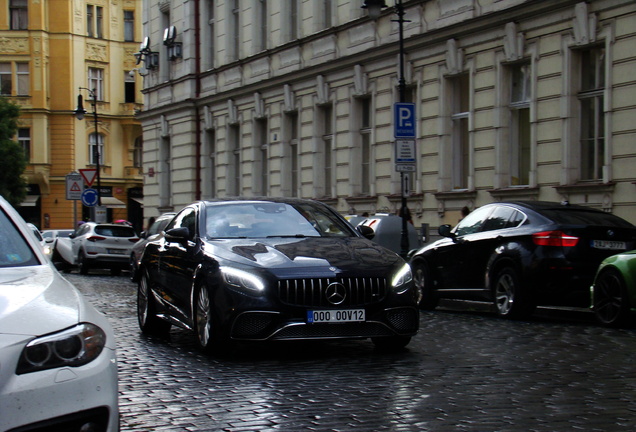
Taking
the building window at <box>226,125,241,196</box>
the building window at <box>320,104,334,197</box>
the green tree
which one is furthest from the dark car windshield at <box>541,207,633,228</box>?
the green tree

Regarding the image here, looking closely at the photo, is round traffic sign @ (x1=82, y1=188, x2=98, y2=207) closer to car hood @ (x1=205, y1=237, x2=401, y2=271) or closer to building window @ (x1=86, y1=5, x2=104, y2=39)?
car hood @ (x1=205, y1=237, x2=401, y2=271)

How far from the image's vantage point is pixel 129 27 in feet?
239

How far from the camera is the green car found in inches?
494

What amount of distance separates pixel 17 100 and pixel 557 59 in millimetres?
51866

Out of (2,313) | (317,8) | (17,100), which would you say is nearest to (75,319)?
(2,313)

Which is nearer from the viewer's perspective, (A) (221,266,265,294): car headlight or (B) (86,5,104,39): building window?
(A) (221,266,265,294): car headlight

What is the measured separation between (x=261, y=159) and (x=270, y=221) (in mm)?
26453

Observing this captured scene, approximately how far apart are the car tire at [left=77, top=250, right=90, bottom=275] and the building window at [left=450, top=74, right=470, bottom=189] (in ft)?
39.3

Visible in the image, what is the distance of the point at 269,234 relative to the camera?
10883 millimetres

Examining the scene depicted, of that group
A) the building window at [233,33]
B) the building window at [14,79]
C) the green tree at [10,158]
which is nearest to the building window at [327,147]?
the building window at [233,33]

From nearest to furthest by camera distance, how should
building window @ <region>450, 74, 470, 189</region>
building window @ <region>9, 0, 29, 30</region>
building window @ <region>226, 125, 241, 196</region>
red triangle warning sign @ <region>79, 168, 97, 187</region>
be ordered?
building window @ <region>450, 74, 470, 189</region>, red triangle warning sign @ <region>79, 168, 97, 187</region>, building window @ <region>226, 125, 241, 196</region>, building window @ <region>9, 0, 29, 30</region>

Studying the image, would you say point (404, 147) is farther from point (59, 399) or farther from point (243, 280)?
point (59, 399)

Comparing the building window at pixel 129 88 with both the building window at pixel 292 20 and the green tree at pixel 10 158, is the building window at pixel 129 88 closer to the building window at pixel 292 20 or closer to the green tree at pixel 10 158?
the green tree at pixel 10 158

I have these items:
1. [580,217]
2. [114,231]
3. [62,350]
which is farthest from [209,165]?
[62,350]
